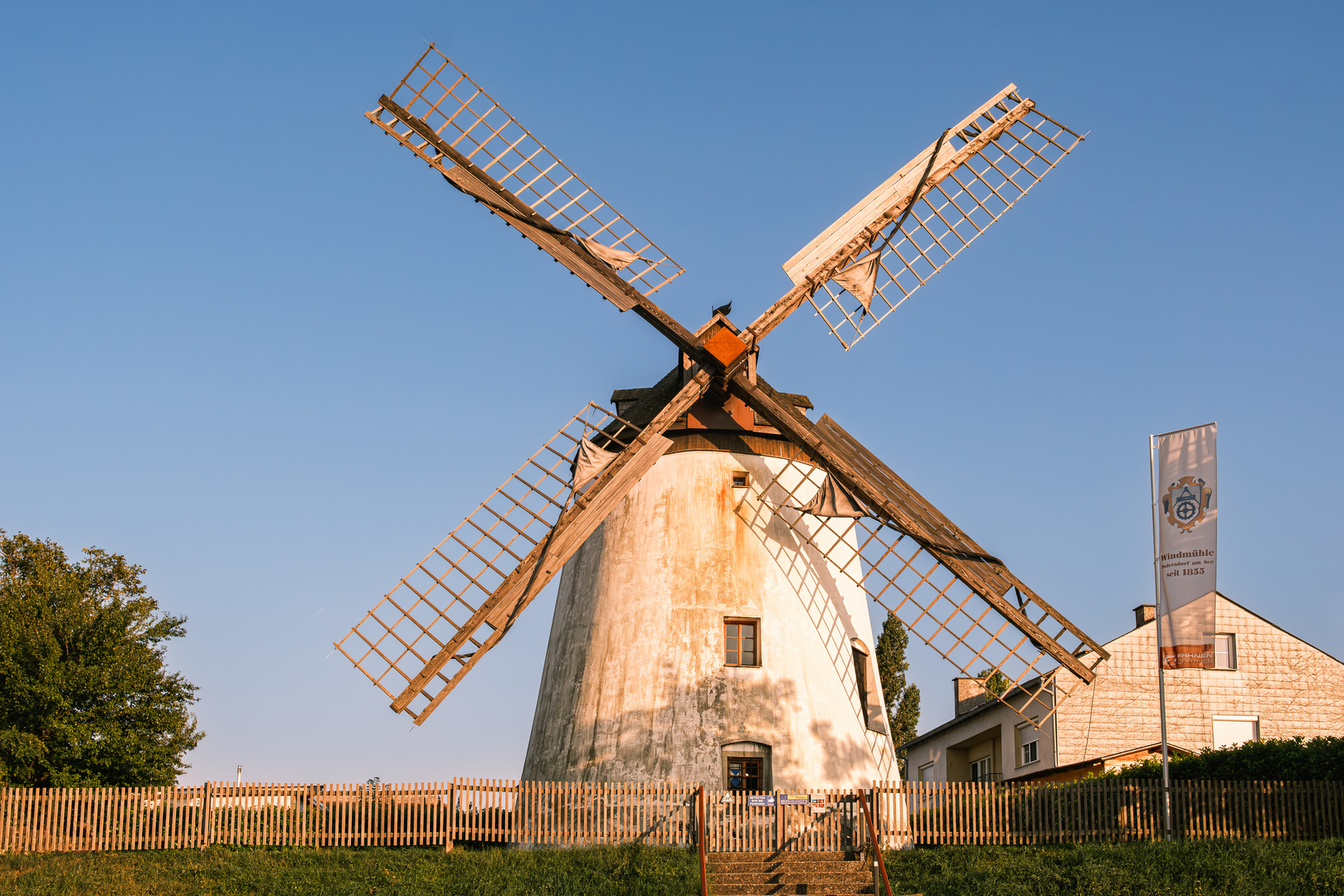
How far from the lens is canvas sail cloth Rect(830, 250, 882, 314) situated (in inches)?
820

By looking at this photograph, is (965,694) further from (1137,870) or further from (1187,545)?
(1137,870)

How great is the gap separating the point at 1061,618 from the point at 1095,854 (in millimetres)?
4036

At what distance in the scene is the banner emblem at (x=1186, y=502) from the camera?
17953mm

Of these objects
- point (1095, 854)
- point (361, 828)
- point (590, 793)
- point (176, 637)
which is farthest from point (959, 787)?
point (176, 637)

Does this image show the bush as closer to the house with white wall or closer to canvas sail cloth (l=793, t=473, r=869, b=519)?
canvas sail cloth (l=793, t=473, r=869, b=519)

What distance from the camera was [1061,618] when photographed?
19.5m

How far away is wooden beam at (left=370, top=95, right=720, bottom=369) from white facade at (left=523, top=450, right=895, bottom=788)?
7.43ft

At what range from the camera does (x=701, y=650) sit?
19234mm

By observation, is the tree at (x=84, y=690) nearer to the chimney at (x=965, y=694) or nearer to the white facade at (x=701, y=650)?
the white facade at (x=701, y=650)

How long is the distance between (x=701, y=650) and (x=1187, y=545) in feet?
24.3

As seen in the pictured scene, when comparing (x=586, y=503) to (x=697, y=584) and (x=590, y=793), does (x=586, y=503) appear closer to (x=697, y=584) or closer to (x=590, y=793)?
(x=697, y=584)

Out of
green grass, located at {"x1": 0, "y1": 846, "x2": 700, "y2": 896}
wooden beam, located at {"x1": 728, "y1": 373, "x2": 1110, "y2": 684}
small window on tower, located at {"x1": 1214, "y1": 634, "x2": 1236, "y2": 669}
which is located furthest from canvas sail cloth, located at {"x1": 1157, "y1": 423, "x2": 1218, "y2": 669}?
small window on tower, located at {"x1": 1214, "y1": 634, "x2": 1236, "y2": 669}

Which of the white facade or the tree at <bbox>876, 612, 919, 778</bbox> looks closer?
the white facade

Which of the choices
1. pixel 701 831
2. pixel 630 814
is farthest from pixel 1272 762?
pixel 630 814
